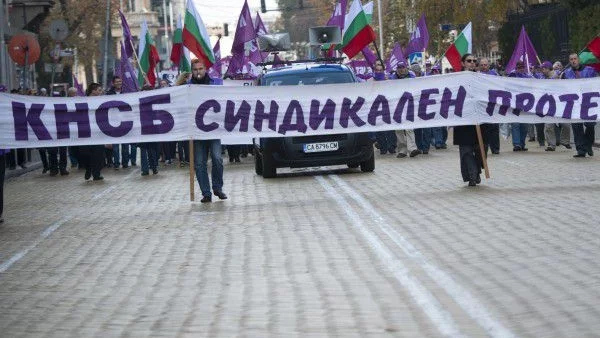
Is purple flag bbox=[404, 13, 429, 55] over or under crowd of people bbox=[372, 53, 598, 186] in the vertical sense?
over

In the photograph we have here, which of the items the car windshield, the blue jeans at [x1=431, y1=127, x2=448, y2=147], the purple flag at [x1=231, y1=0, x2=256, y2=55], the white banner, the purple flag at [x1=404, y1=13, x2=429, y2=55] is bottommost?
the blue jeans at [x1=431, y1=127, x2=448, y2=147]

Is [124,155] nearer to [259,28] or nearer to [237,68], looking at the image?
[237,68]

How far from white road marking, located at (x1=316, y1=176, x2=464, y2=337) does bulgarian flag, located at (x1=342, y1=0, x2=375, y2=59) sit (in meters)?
14.2

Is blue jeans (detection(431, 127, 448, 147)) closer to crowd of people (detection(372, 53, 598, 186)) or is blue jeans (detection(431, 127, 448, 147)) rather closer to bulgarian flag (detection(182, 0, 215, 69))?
crowd of people (detection(372, 53, 598, 186))

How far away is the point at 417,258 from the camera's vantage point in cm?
1128

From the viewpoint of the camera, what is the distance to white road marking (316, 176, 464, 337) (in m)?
8.16

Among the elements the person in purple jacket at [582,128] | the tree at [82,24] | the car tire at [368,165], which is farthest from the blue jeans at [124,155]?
the tree at [82,24]

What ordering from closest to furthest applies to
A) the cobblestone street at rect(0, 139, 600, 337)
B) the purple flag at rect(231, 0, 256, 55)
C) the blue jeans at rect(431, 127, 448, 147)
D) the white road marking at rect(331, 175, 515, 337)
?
the white road marking at rect(331, 175, 515, 337)
the cobblestone street at rect(0, 139, 600, 337)
the blue jeans at rect(431, 127, 448, 147)
the purple flag at rect(231, 0, 256, 55)

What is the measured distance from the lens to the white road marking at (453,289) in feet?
26.4

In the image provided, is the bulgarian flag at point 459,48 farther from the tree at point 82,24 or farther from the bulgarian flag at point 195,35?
the tree at point 82,24

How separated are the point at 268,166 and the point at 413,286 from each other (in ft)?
44.3

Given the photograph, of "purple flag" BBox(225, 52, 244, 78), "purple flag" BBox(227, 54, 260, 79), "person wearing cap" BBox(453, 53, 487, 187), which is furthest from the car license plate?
"purple flag" BBox(227, 54, 260, 79)

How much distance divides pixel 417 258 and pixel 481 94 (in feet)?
27.7

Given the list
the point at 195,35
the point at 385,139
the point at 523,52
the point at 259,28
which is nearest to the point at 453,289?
the point at 195,35
